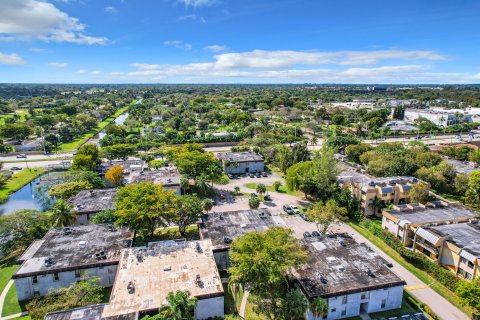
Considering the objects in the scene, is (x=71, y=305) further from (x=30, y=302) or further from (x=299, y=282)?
(x=299, y=282)

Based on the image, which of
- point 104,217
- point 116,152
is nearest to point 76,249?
point 104,217

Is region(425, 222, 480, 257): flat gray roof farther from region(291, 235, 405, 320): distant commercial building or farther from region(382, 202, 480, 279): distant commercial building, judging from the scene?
region(291, 235, 405, 320): distant commercial building

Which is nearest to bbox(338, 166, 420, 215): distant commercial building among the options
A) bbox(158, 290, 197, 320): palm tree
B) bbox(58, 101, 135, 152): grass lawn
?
bbox(158, 290, 197, 320): palm tree

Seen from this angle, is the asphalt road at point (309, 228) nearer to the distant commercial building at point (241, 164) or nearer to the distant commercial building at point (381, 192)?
the distant commercial building at point (241, 164)

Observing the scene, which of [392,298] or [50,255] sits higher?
[50,255]

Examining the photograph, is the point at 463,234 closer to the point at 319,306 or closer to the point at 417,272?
the point at 417,272

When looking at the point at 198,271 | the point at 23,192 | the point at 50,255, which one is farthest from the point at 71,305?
the point at 23,192
